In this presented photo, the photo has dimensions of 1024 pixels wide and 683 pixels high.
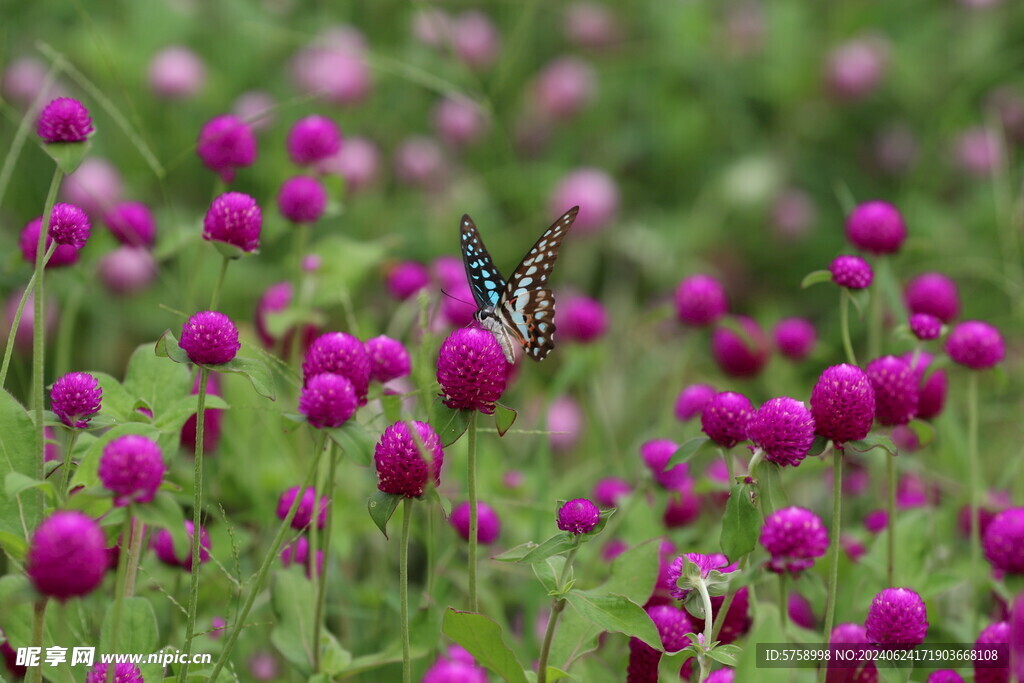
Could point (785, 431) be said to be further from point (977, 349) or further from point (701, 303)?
point (701, 303)

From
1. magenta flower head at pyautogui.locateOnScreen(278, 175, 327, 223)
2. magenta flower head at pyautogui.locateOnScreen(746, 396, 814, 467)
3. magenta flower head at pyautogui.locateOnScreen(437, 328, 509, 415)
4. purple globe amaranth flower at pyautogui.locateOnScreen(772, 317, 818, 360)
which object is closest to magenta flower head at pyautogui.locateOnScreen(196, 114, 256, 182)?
magenta flower head at pyautogui.locateOnScreen(278, 175, 327, 223)

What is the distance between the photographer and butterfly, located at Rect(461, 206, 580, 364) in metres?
1.61

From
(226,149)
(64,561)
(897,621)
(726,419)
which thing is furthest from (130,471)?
(226,149)

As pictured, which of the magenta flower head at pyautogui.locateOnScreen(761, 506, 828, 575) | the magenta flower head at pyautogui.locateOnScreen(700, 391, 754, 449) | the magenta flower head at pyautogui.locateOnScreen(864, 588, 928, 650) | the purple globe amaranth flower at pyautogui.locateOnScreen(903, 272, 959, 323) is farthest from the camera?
the purple globe amaranth flower at pyautogui.locateOnScreen(903, 272, 959, 323)

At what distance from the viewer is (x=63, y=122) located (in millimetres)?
1110

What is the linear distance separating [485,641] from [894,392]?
61 cm

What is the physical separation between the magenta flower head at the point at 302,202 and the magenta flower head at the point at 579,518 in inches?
34.1

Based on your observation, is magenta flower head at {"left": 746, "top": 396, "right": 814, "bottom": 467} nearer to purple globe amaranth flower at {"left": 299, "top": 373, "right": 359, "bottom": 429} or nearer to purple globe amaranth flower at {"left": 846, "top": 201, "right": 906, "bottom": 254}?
purple globe amaranth flower at {"left": 299, "top": 373, "right": 359, "bottom": 429}


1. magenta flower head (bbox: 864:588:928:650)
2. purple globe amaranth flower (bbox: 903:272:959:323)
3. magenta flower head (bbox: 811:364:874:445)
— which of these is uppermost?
purple globe amaranth flower (bbox: 903:272:959:323)

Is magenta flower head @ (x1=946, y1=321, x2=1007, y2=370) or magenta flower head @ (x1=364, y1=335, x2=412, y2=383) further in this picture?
magenta flower head @ (x1=946, y1=321, x2=1007, y2=370)

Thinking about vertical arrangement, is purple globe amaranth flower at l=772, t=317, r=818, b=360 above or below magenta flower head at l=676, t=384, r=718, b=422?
above

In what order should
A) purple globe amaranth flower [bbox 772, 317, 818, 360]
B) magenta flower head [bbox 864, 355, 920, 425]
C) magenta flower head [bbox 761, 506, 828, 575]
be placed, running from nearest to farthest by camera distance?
magenta flower head [bbox 761, 506, 828, 575]
magenta flower head [bbox 864, 355, 920, 425]
purple globe amaranth flower [bbox 772, 317, 818, 360]

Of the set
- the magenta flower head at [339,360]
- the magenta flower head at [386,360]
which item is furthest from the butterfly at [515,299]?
the magenta flower head at [339,360]

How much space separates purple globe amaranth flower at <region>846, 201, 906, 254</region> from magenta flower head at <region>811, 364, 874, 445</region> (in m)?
0.63
